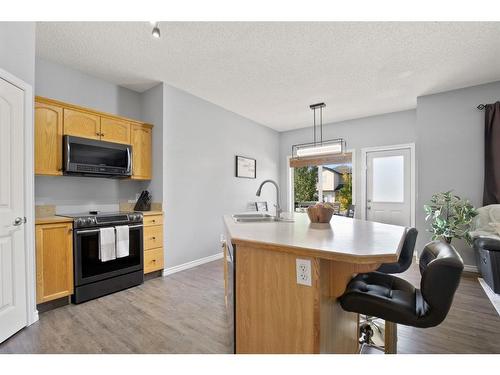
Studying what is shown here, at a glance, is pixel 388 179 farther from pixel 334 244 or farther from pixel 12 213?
pixel 12 213

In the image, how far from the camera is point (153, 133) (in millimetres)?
3561

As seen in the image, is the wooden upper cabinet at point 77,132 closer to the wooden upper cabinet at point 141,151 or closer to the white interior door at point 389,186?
the wooden upper cabinet at point 141,151

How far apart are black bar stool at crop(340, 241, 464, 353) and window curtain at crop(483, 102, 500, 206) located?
2.91 m

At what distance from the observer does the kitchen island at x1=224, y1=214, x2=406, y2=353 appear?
1.19 meters

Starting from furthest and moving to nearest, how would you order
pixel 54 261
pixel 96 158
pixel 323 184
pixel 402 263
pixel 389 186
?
pixel 323 184 < pixel 389 186 < pixel 96 158 < pixel 54 261 < pixel 402 263

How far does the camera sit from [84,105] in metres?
3.19

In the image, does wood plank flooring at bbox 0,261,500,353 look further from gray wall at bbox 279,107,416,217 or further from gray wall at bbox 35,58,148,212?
gray wall at bbox 279,107,416,217

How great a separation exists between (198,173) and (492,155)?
4109 mm

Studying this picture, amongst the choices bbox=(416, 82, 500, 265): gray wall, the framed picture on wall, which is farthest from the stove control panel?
bbox=(416, 82, 500, 265): gray wall

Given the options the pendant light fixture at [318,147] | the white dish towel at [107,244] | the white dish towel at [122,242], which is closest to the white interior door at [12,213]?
the white dish towel at [107,244]

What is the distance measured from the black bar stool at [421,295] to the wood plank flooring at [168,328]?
30.9 inches

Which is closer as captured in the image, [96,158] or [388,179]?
[96,158]

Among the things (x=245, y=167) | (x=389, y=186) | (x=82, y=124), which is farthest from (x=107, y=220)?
(x=389, y=186)
